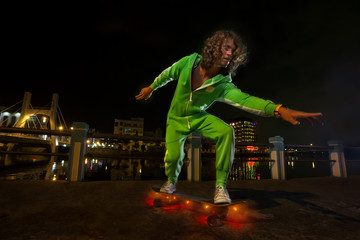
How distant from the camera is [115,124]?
8075 cm

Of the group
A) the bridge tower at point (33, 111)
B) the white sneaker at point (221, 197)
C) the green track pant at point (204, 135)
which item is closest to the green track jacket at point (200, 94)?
the green track pant at point (204, 135)

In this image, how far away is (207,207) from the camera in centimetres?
211

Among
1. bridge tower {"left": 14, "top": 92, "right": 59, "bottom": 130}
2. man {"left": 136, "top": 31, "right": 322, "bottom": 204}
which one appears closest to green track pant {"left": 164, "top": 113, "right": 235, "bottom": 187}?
man {"left": 136, "top": 31, "right": 322, "bottom": 204}

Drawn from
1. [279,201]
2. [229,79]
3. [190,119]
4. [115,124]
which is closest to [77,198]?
[190,119]

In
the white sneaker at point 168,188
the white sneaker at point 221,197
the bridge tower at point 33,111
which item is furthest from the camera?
the bridge tower at point 33,111

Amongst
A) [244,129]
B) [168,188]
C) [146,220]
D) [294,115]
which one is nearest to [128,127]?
[168,188]

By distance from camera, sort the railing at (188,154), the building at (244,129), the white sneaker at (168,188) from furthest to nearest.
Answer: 1. the building at (244,129)
2. the railing at (188,154)
3. the white sneaker at (168,188)

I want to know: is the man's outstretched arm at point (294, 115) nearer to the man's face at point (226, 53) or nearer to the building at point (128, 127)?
the man's face at point (226, 53)

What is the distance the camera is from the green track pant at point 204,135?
7.18 ft

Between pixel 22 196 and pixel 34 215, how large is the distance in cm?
103

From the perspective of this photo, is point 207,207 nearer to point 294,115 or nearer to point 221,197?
point 221,197

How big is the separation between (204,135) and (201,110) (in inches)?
13.3

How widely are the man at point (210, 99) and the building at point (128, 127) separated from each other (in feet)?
255

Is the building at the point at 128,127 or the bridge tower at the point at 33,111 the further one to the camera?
the building at the point at 128,127
